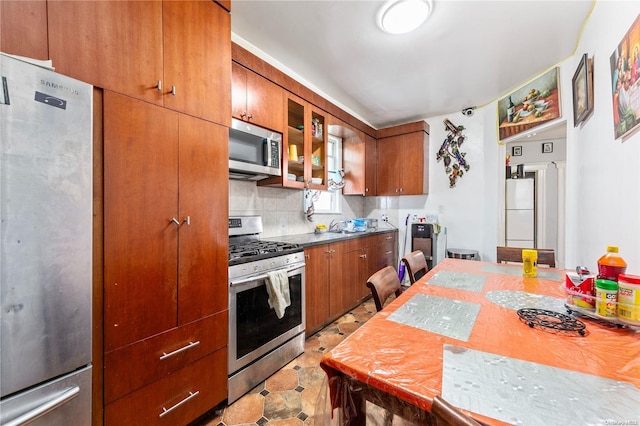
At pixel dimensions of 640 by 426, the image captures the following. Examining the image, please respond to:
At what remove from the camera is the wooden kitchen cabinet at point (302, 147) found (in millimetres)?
2246

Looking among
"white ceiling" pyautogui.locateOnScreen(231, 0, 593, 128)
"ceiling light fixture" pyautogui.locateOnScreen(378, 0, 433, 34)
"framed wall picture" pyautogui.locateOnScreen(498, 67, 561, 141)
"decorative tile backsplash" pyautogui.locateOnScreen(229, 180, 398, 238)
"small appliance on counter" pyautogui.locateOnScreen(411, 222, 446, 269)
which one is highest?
"white ceiling" pyautogui.locateOnScreen(231, 0, 593, 128)

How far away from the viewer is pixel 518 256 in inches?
78.2

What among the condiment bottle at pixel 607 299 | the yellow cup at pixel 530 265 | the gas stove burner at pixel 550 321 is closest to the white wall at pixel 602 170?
the yellow cup at pixel 530 265

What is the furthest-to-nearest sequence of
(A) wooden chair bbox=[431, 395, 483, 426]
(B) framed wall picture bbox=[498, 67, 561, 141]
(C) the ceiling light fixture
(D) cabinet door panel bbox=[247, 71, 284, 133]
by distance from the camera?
(B) framed wall picture bbox=[498, 67, 561, 141] → (D) cabinet door panel bbox=[247, 71, 284, 133] → (C) the ceiling light fixture → (A) wooden chair bbox=[431, 395, 483, 426]

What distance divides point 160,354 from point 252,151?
4.76 feet

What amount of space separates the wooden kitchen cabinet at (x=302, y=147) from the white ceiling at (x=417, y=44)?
403 millimetres

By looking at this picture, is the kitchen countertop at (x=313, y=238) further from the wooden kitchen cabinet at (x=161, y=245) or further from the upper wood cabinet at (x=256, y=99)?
the upper wood cabinet at (x=256, y=99)

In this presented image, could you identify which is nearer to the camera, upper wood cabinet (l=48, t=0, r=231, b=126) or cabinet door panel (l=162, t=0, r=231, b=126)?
upper wood cabinet (l=48, t=0, r=231, b=126)

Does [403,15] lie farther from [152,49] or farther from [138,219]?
[138,219]

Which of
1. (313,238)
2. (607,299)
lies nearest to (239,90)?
(313,238)

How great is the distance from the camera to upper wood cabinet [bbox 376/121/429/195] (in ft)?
11.5

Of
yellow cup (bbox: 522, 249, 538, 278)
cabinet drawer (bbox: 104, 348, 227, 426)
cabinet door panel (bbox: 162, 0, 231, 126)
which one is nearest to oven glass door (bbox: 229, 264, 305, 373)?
cabinet drawer (bbox: 104, 348, 227, 426)

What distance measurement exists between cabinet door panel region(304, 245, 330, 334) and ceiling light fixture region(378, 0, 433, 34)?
1.85 metres

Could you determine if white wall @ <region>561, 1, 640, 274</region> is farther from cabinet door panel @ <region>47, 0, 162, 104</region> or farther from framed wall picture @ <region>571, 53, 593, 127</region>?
cabinet door panel @ <region>47, 0, 162, 104</region>
